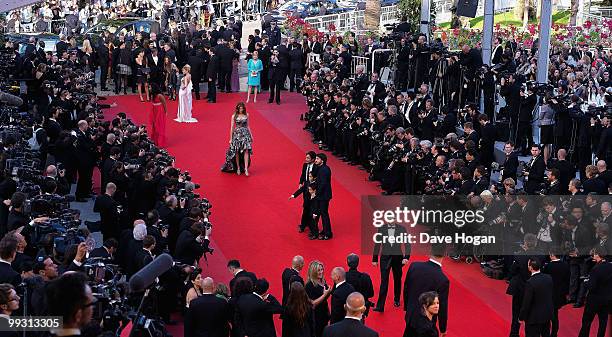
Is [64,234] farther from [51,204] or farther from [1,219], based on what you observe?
[1,219]

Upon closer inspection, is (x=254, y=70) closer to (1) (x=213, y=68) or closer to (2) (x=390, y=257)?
(1) (x=213, y=68)

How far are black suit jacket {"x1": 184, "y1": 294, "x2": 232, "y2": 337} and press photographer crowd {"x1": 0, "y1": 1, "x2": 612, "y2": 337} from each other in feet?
0.05

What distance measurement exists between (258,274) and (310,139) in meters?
8.98

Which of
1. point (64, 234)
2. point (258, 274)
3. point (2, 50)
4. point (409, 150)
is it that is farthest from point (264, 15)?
point (64, 234)

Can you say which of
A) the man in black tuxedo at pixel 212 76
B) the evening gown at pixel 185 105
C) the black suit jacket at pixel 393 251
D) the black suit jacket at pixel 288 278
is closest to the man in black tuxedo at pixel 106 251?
the black suit jacket at pixel 288 278

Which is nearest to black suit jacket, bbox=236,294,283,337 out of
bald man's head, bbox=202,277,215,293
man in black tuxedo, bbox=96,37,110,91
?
bald man's head, bbox=202,277,215,293

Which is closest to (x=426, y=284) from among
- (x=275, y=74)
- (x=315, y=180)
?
(x=315, y=180)

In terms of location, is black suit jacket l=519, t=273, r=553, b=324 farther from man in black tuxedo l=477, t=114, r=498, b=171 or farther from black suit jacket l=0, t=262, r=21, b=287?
man in black tuxedo l=477, t=114, r=498, b=171

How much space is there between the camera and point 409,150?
1841 cm

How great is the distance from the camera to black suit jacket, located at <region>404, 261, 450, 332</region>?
37.8 ft

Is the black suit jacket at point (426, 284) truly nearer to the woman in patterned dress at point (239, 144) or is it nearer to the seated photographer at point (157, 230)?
the seated photographer at point (157, 230)

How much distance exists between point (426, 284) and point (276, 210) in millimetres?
7048

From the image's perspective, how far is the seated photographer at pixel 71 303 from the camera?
5.34 m

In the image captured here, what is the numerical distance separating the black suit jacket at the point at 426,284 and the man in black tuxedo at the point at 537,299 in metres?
1.01
